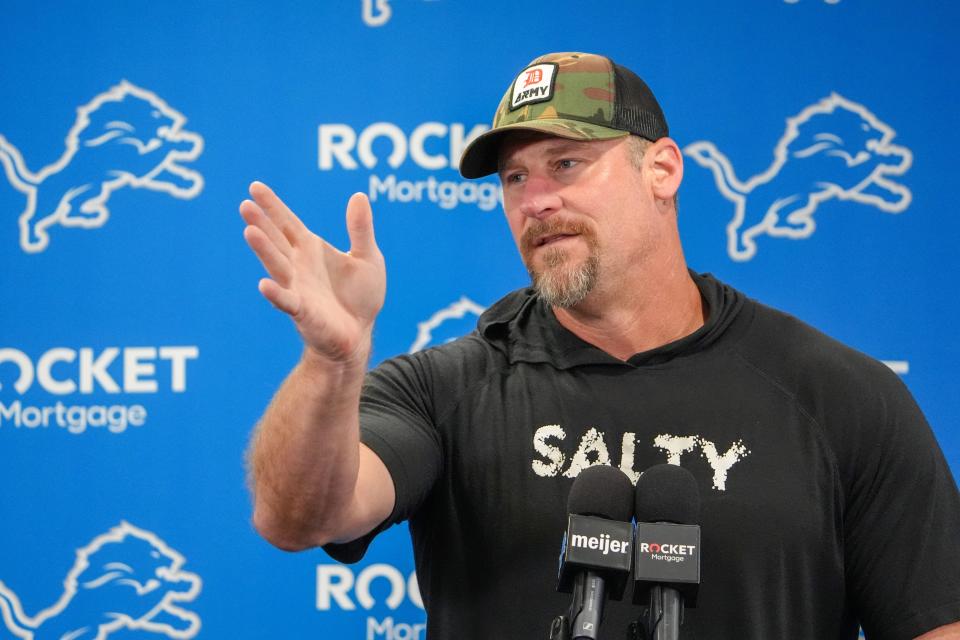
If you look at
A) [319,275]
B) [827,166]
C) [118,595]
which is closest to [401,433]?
[319,275]

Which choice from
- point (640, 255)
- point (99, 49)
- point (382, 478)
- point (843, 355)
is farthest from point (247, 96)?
point (843, 355)

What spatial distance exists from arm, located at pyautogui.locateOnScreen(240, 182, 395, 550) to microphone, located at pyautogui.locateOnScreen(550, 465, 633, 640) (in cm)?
28

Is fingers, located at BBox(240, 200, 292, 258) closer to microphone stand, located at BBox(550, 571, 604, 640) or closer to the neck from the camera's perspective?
microphone stand, located at BBox(550, 571, 604, 640)

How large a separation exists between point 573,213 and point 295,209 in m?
0.81

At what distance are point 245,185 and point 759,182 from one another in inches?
41.1

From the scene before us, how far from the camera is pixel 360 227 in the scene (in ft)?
3.36

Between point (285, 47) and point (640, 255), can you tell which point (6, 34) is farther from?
point (640, 255)

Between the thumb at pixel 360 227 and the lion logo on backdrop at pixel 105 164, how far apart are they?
1145 millimetres

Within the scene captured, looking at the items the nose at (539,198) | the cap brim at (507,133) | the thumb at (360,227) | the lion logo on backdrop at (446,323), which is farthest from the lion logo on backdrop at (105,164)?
the thumb at (360,227)

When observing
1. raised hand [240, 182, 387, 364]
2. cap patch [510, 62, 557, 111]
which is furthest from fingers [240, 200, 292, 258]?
cap patch [510, 62, 557, 111]

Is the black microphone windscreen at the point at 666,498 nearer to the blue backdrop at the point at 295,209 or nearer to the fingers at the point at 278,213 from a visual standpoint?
the fingers at the point at 278,213

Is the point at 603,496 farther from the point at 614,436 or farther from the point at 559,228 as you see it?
the point at 559,228

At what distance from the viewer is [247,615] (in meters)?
2.06

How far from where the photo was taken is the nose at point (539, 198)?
1412mm
